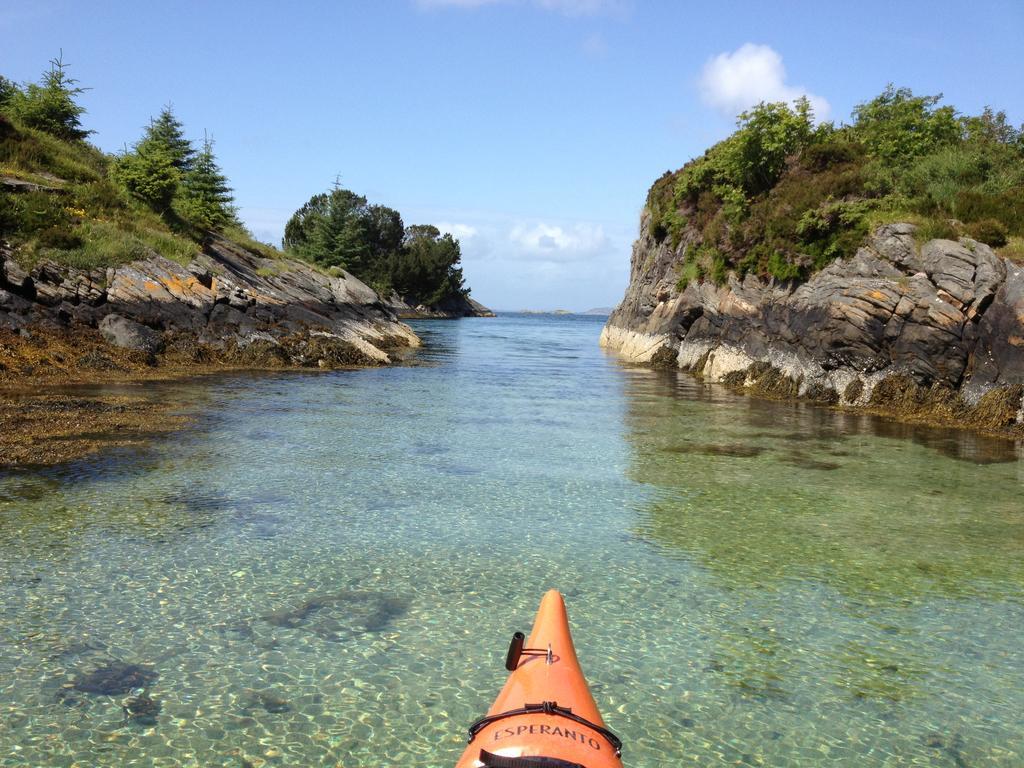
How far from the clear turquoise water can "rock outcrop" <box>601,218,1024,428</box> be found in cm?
500

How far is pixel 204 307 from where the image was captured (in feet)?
100

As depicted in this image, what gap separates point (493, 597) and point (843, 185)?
25.7 metres

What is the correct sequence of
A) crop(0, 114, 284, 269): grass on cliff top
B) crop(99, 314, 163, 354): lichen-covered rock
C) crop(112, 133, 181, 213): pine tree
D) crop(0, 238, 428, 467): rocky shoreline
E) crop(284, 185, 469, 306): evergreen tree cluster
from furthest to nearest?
1. crop(284, 185, 469, 306): evergreen tree cluster
2. crop(112, 133, 181, 213): pine tree
3. crop(0, 114, 284, 269): grass on cliff top
4. crop(99, 314, 163, 354): lichen-covered rock
5. crop(0, 238, 428, 467): rocky shoreline

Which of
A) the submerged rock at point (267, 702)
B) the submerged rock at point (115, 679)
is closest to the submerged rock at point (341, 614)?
the submerged rock at point (267, 702)

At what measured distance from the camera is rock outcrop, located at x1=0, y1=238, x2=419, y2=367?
25.0 meters

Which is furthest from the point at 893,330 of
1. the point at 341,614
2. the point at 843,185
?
the point at 341,614

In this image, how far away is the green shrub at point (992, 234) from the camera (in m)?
21.7

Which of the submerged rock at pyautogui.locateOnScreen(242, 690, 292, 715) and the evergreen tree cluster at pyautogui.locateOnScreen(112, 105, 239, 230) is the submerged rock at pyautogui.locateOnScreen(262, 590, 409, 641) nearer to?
the submerged rock at pyautogui.locateOnScreen(242, 690, 292, 715)

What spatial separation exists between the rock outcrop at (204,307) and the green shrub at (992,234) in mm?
24133

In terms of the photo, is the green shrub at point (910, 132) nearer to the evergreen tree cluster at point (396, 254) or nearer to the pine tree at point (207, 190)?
the pine tree at point (207, 190)

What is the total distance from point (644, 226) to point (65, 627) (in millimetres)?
53440

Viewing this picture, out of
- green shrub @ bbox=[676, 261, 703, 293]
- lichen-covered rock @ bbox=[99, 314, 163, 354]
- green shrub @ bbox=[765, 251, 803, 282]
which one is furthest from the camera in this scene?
green shrub @ bbox=[676, 261, 703, 293]

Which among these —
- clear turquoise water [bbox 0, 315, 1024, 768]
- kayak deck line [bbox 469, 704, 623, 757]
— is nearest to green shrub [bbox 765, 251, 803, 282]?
clear turquoise water [bbox 0, 315, 1024, 768]

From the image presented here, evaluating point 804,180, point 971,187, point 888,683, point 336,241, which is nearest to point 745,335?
point 804,180
